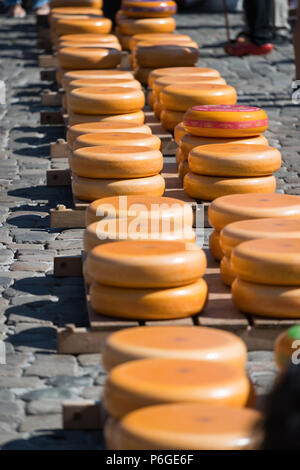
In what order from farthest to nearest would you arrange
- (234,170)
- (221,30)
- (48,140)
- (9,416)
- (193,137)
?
1. (221,30)
2. (48,140)
3. (193,137)
4. (234,170)
5. (9,416)

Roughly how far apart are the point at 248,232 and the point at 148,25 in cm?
663

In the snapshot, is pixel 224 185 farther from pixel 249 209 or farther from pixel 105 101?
pixel 105 101

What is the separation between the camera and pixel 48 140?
8.57 m

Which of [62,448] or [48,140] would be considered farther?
[48,140]

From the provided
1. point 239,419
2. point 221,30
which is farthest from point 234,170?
point 221,30

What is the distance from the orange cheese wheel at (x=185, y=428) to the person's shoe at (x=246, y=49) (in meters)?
9.35

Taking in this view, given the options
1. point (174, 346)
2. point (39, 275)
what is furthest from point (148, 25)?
point (174, 346)

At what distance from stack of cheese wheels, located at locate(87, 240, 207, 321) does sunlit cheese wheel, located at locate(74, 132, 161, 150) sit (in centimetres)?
183

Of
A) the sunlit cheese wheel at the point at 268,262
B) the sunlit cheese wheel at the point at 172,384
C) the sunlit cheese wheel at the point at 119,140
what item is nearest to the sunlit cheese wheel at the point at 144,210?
the sunlit cheese wheel at the point at 268,262

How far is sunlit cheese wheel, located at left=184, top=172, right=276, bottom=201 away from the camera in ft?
18.5

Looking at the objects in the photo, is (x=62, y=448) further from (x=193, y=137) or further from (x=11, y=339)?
(x=193, y=137)

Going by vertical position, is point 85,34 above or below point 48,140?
above

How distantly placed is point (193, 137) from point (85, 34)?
4053 millimetres
